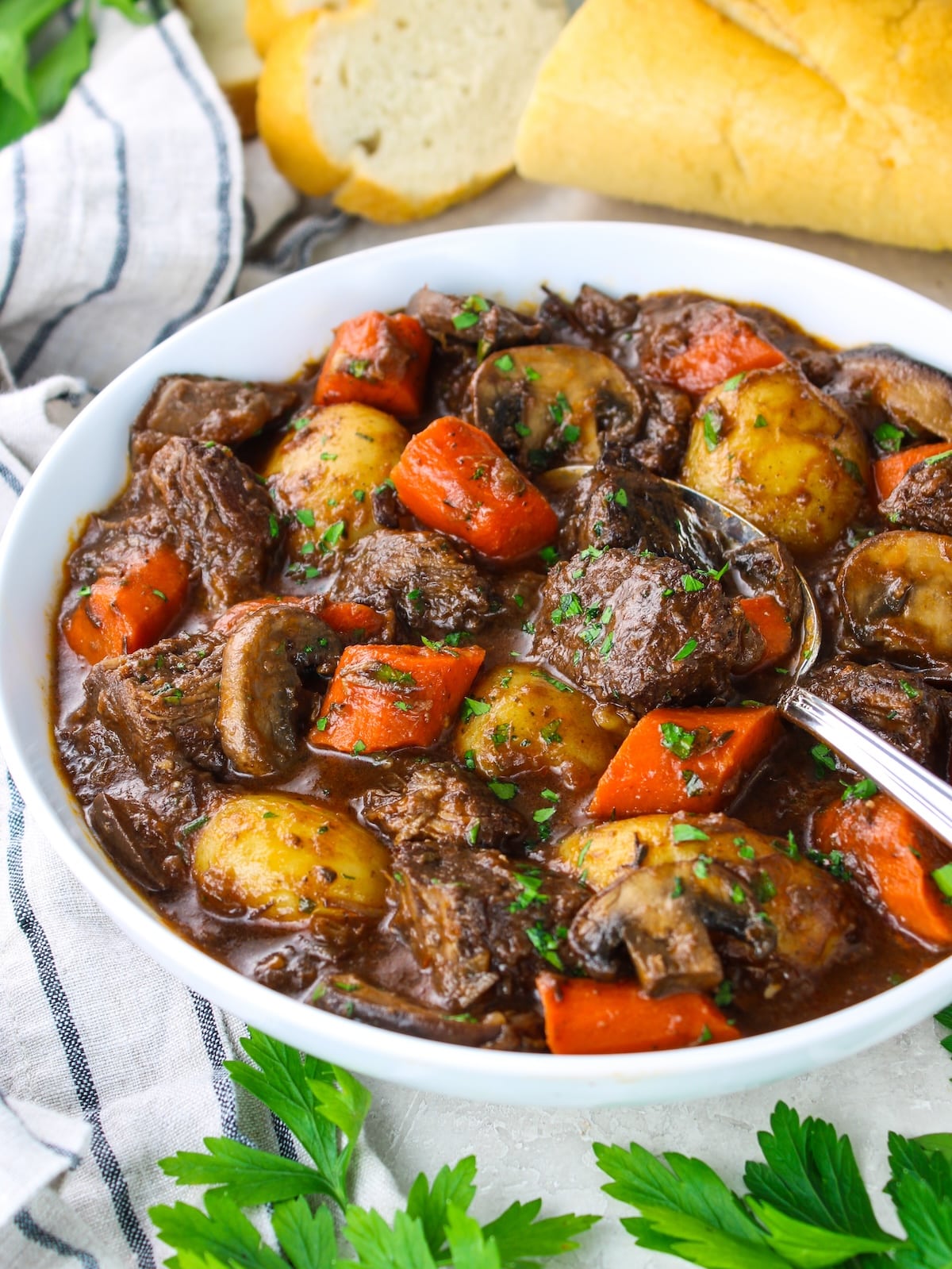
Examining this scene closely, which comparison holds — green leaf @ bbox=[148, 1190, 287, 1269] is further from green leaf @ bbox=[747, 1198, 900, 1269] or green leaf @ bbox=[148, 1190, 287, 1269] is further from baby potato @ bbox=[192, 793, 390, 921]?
green leaf @ bbox=[747, 1198, 900, 1269]

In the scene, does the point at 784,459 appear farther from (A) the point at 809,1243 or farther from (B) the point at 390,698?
(A) the point at 809,1243

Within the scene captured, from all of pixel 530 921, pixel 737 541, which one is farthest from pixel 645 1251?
pixel 737 541

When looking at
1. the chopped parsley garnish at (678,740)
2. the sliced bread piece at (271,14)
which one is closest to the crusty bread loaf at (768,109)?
the sliced bread piece at (271,14)

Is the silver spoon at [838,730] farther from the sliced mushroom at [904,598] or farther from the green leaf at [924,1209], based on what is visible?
the green leaf at [924,1209]

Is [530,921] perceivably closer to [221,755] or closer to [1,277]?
[221,755]

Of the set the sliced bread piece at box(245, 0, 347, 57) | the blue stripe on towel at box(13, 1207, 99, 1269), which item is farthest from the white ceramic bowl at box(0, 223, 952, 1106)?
the sliced bread piece at box(245, 0, 347, 57)
